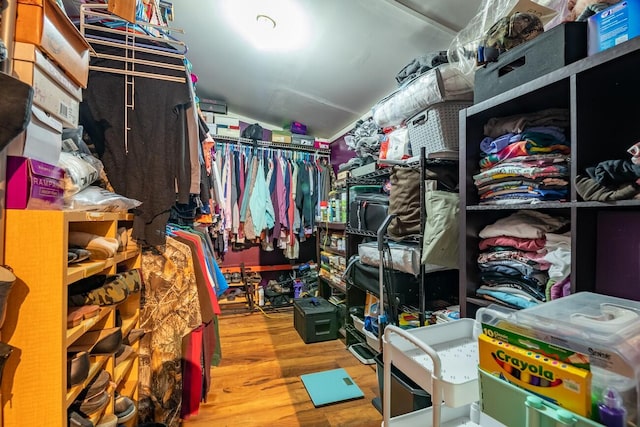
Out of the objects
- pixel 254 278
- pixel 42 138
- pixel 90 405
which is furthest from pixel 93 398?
pixel 254 278

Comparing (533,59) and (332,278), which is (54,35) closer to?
(533,59)

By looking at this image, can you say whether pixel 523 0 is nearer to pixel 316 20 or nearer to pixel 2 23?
pixel 316 20

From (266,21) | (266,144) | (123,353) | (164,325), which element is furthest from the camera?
(266,144)

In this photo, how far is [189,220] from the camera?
6.52ft

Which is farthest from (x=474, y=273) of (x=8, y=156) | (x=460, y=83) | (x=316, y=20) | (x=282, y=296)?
(x=282, y=296)

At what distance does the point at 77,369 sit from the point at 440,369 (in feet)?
3.20

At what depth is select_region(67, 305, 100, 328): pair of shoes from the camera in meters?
0.82

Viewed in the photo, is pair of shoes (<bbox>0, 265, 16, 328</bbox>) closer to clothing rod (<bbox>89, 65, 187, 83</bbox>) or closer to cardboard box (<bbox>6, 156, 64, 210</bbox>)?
cardboard box (<bbox>6, 156, 64, 210</bbox>)

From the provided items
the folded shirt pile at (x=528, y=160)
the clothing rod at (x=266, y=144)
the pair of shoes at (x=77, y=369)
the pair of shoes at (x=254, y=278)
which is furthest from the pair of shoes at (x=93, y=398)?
the clothing rod at (x=266, y=144)

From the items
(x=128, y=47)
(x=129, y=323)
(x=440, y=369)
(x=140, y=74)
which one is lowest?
(x=129, y=323)

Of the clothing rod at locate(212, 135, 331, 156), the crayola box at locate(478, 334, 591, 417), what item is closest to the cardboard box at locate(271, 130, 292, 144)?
the clothing rod at locate(212, 135, 331, 156)

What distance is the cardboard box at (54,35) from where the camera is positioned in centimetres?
69

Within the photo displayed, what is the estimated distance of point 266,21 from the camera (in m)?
1.90

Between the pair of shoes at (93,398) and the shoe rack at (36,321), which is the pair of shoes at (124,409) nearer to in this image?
the pair of shoes at (93,398)
